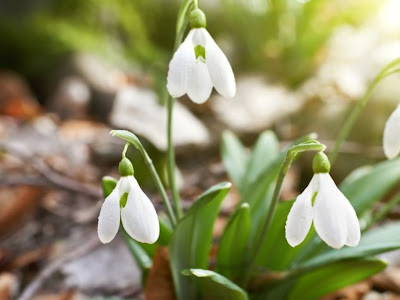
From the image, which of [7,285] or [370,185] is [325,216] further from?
[7,285]

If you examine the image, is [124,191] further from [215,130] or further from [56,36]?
[56,36]

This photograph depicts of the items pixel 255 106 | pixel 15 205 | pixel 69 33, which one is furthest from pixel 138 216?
pixel 69 33

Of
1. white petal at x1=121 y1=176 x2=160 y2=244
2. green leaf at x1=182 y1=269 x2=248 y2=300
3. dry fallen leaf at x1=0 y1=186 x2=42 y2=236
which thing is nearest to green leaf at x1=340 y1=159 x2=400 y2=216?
green leaf at x1=182 y1=269 x2=248 y2=300

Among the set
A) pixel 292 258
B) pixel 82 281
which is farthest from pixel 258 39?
pixel 292 258

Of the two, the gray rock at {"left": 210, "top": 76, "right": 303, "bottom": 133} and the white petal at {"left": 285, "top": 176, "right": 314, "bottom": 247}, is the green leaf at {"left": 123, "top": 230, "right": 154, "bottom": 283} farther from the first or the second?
the gray rock at {"left": 210, "top": 76, "right": 303, "bottom": 133}

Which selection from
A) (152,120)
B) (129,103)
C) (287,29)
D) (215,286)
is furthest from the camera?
(287,29)

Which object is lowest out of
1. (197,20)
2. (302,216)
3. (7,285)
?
(7,285)

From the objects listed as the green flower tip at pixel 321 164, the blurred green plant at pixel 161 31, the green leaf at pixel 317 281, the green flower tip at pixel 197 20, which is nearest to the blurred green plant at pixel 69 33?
the blurred green plant at pixel 161 31
